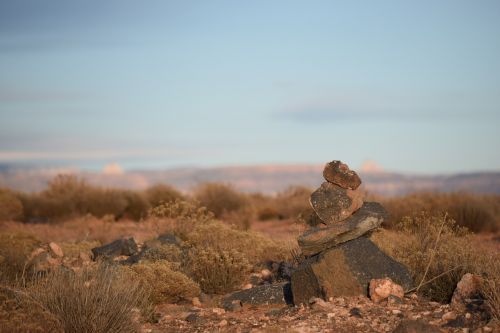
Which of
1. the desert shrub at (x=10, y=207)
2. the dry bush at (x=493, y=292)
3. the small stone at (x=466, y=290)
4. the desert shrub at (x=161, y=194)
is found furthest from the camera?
the desert shrub at (x=161, y=194)

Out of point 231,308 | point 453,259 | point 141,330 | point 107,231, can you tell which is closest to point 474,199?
point 107,231

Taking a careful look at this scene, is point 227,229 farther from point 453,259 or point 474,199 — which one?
point 474,199

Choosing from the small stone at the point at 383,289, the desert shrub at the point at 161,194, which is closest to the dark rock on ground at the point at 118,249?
the small stone at the point at 383,289

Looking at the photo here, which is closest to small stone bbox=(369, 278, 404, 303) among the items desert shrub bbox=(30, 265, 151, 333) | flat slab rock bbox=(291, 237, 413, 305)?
flat slab rock bbox=(291, 237, 413, 305)

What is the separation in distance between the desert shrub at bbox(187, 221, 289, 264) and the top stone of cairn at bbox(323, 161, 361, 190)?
12.0 feet

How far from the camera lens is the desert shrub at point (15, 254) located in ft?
36.6

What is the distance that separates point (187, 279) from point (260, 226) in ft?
49.6

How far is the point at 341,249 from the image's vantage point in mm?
9320

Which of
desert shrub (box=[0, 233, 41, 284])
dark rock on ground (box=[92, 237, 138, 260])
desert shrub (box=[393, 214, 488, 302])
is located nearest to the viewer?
desert shrub (box=[393, 214, 488, 302])

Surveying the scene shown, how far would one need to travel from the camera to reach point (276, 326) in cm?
816

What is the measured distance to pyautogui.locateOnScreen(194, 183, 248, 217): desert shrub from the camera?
2900 centimetres

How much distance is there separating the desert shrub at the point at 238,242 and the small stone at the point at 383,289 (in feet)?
14.1

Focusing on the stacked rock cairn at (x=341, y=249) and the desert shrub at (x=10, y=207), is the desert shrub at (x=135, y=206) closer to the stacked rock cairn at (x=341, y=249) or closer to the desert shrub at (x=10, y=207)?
the desert shrub at (x=10, y=207)

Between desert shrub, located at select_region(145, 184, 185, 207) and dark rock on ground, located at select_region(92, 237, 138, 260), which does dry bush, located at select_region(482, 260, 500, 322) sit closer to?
dark rock on ground, located at select_region(92, 237, 138, 260)
